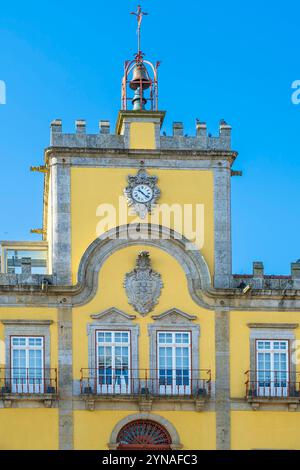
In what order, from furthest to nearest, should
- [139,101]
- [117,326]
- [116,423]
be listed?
[139,101], [117,326], [116,423]

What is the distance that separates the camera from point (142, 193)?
7981 centimetres

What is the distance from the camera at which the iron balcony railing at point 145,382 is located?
78.1 metres

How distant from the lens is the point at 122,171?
8000 cm

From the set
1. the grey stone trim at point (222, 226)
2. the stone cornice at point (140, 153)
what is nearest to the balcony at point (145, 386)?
the grey stone trim at point (222, 226)

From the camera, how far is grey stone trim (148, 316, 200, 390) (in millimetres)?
78625

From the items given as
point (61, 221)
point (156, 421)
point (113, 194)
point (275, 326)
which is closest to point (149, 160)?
point (113, 194)

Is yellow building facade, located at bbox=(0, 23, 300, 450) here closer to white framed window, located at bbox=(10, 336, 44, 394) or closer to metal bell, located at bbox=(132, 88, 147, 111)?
white framed window, located at bbox=(10, 336, 44, 394)

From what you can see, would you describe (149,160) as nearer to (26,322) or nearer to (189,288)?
(189,288)

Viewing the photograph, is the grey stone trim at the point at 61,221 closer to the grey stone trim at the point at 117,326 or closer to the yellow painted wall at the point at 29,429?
the grey stone trim at the point at 117,326

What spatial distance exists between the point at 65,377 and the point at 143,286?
4293 millimetres

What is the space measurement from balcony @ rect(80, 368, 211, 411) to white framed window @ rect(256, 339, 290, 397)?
1902mm

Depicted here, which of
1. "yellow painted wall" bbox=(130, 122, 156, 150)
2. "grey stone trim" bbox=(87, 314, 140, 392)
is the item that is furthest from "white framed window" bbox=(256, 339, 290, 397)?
"yellow painted wall" bbox=(130, 122, 156, 150)
